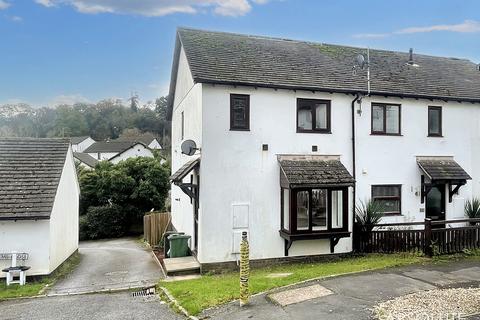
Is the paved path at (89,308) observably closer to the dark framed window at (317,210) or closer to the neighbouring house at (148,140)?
the dark framed window at (317,210)

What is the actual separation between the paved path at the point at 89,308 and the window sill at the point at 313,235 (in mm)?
4608

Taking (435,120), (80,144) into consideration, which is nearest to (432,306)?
(435,120)

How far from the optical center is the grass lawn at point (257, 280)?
26.6 feet

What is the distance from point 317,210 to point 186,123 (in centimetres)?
640

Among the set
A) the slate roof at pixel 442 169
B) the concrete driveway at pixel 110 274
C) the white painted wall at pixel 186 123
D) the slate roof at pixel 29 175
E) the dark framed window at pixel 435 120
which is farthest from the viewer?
the dark framed window at pixel 435 120

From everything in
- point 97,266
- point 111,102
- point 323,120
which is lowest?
point 97,266

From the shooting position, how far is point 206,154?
38.8 feet

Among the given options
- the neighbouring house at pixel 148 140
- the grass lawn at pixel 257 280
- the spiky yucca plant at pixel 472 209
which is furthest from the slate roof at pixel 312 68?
the neighbouring house at pixel 148 140

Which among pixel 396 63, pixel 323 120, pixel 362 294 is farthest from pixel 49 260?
pixel 396 63

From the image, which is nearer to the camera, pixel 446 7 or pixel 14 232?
pixel 14 232

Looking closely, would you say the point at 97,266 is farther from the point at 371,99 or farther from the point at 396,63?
the point at 396,63

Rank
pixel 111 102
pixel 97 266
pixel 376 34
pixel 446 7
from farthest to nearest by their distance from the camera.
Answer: pixel 111 102, pixel 376 34, pixel 446 7, pixel 97 266

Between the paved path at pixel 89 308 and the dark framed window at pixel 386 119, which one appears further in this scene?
the dark framed window at pixel 386 119

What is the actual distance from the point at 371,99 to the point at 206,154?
6666 millimetres
